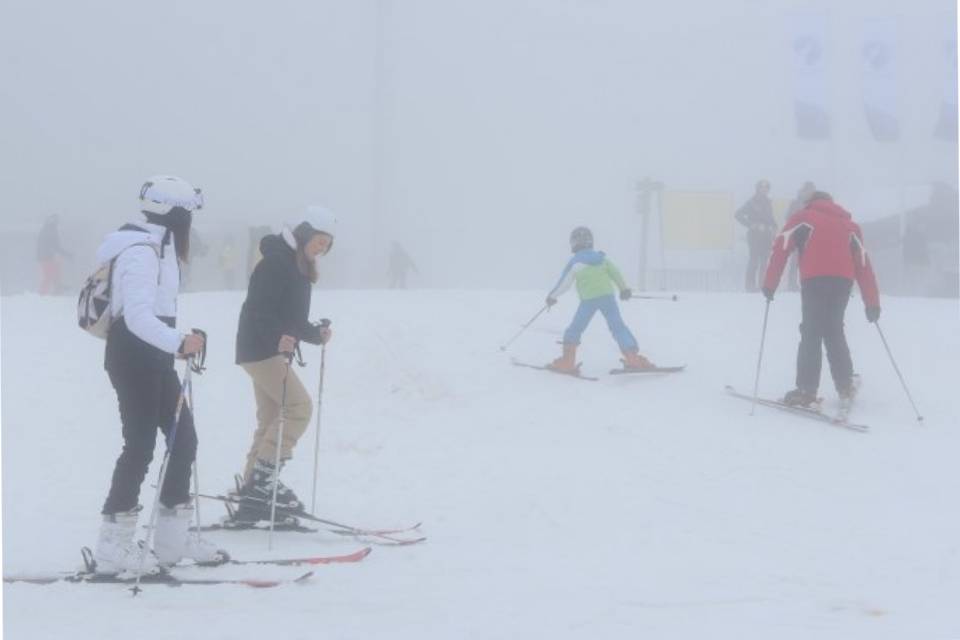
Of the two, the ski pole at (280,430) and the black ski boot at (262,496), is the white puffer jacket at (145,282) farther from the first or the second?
the black ski boot at (262,496)

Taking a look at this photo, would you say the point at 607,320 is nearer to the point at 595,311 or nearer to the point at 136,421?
the point at 595,311

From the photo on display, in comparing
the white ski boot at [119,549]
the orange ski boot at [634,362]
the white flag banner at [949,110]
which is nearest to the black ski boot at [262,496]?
the white ski boot at [119,549]

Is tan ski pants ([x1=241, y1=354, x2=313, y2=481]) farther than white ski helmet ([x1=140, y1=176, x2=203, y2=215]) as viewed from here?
Yes

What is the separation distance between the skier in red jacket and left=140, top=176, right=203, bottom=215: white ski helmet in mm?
5182

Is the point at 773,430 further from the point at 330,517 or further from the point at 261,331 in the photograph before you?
the point at 261,331

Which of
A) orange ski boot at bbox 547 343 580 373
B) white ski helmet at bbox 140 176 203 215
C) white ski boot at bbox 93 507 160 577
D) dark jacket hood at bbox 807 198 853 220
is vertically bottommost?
white ski boot at bbox 93 507 160 577

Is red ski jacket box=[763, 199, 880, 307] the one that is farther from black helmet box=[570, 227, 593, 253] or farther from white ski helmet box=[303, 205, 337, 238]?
white ski helmet box=[303, 205, 337, 238]

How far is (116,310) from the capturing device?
185 inches

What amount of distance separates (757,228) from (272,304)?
36.0ft

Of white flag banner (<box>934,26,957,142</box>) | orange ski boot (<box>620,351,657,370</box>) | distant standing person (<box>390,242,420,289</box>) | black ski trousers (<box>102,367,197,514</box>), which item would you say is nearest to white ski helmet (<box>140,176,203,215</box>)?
black ski trousers (<box>102,367,197,514</box>)

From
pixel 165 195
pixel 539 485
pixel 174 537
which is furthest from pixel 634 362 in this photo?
pixel 165 195

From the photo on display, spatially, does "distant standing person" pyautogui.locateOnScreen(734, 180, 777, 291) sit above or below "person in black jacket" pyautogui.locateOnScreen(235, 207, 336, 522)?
above

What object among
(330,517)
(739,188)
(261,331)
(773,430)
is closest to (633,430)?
(773,430)

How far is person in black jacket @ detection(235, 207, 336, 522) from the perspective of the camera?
18.8 ft
